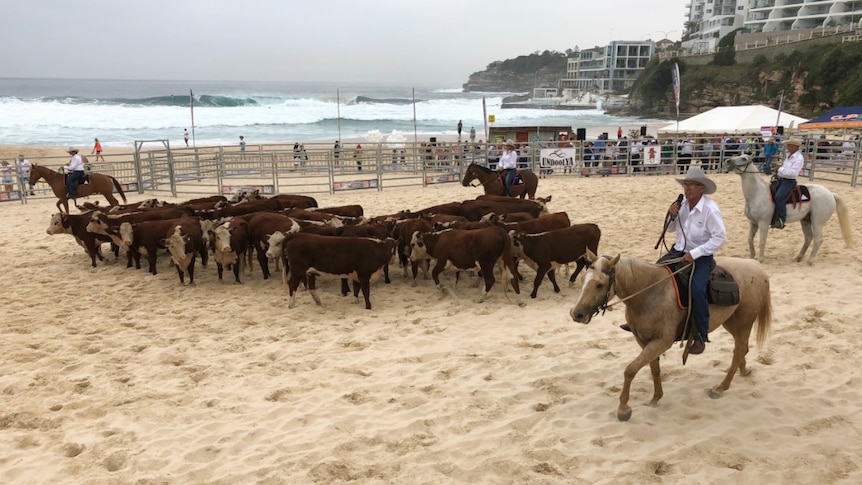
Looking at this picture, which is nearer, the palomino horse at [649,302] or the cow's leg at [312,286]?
the palomino horse at [649,302]

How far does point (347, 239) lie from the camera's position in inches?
274

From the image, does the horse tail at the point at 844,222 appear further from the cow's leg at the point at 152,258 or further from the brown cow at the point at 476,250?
the cow's leg at the point at 152,258

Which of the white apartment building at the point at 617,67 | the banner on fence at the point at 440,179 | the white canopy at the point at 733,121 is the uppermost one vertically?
the white apartment building at the point at 617,67

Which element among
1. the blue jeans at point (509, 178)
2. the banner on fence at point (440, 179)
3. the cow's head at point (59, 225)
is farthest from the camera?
the banner on fence at point (440, 179)

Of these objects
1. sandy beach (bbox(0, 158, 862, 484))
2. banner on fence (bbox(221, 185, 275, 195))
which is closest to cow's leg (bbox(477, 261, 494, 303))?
sandy beach (bbox(0, 158, 862, 484))

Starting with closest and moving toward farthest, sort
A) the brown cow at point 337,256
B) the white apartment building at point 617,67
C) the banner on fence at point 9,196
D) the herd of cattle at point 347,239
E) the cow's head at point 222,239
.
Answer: the brown cow at point 337,256 → the herd of cattle at point 347,239 → the cow's head at point 222,239 → the banner on fence at point 9,196 → the white apartment building at point 617,67

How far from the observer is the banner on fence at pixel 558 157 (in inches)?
731

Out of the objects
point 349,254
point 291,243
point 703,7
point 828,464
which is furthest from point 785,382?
point 703,7

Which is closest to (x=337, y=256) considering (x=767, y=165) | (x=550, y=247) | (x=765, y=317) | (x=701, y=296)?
(x=550, y=247)

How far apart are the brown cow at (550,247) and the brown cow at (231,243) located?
3874mm

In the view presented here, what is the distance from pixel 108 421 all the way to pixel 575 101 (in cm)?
11114

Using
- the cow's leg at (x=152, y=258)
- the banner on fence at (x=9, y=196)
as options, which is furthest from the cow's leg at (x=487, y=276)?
the banner on fence at (x=9, y=196)

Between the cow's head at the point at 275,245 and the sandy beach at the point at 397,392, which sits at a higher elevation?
the cow's head at the point at 275,245

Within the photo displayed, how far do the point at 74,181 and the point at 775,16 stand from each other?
98.2 meters
